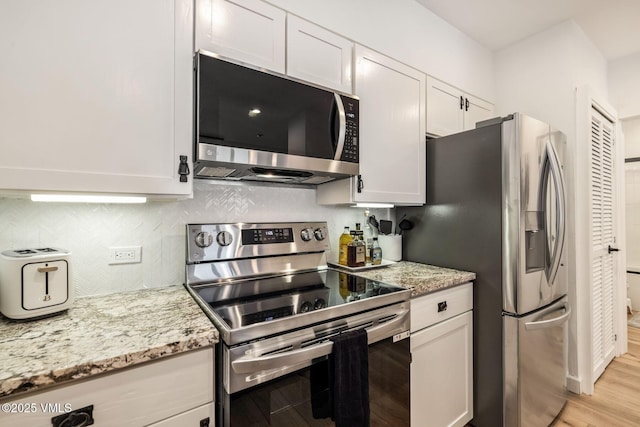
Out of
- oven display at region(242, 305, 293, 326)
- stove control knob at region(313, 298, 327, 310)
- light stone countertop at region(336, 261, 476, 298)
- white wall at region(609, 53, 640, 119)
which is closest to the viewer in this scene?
oven display at region(242, 305, 293, 326)

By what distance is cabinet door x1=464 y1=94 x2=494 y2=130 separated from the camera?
230cm

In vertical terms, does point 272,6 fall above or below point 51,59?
above

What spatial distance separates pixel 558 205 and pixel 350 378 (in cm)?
166

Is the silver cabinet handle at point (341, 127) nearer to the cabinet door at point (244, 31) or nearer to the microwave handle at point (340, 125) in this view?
the microwave handle at point (340, 125)

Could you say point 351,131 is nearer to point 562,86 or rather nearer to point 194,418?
point 194,418

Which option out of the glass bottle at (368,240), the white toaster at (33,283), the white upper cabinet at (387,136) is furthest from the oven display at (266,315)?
the glass bottle at (368,240)

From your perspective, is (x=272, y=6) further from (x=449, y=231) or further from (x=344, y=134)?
(x=449, y=231)

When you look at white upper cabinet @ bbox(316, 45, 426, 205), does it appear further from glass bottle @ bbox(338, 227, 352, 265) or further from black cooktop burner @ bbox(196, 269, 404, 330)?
black cooktop burner @ bbox(196, 269, 404, 330)

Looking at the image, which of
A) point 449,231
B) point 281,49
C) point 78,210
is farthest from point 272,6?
point 449,231

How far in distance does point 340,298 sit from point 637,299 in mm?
4827

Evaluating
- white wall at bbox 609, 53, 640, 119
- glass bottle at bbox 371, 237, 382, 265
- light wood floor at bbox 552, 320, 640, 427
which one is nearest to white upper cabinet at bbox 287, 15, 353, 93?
glass bottle at bbox 371, 237, 382, 265

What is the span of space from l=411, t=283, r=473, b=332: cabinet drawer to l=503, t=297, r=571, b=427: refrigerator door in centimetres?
22

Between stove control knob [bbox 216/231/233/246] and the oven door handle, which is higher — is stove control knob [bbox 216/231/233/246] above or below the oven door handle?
above

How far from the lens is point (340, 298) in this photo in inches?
49.6
